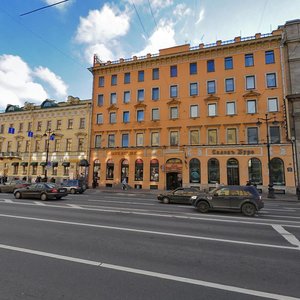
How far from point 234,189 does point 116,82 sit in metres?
29.9

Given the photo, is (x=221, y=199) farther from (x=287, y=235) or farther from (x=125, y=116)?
(x=125, y=116)

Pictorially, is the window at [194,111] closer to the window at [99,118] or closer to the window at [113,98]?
the window at [113,98]

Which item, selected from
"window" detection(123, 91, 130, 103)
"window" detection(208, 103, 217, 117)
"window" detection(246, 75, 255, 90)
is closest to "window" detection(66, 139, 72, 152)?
"window" detection(123, 91, 130, 103)

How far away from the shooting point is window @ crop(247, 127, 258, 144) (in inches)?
1165

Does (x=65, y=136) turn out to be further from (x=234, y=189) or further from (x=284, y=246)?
(x=284, y=246)

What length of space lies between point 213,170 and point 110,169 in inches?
606

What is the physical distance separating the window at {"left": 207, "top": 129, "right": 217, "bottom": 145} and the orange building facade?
5.2 inches

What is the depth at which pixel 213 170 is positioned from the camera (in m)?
30.7

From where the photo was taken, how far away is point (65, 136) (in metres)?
38.9

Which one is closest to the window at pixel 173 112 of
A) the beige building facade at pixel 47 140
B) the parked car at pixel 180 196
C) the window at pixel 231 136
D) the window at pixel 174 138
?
the window at pixel 174 138

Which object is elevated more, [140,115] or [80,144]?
[140,115]

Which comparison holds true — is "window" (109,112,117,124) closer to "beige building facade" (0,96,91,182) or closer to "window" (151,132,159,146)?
"beige building facade" (0,96,91,182)

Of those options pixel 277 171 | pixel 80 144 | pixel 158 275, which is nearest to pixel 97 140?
pixel 80 144

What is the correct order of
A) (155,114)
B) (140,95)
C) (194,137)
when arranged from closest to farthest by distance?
(194,137), (155,114), (140,95)
